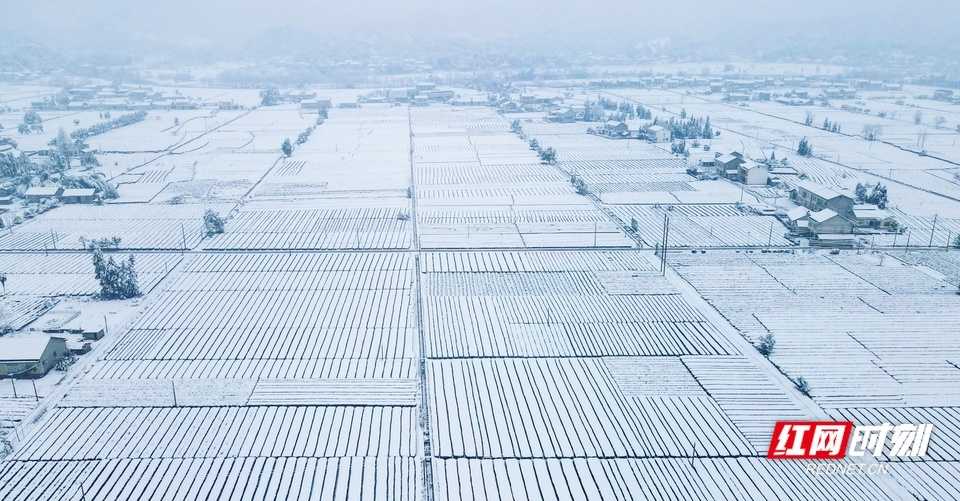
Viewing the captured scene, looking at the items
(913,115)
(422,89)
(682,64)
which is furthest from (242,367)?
(682,64)

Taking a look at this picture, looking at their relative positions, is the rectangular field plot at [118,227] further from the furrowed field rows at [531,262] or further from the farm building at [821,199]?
the farm building at [821,199]

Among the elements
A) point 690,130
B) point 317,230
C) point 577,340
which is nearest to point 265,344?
point 577,340

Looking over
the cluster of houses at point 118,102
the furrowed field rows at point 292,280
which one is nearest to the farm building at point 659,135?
the furrowed field rows at point 292,280

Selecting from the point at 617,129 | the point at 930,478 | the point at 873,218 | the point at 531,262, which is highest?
the point at 617,129

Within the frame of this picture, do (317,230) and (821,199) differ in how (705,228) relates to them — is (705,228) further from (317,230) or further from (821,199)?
(317,230)

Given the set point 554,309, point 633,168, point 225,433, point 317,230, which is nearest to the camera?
point 225,433

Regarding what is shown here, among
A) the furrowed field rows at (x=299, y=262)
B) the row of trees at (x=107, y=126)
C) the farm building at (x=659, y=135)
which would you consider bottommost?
the furrowed field rows at (x=299, y=262)
